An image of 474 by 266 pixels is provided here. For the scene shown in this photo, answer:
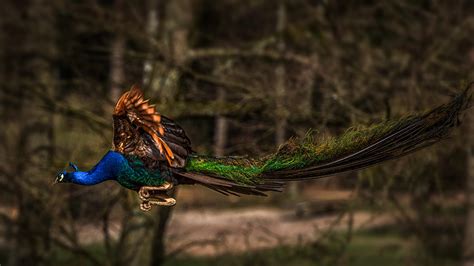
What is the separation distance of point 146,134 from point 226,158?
31cm

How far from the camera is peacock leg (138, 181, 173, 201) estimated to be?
106 inches

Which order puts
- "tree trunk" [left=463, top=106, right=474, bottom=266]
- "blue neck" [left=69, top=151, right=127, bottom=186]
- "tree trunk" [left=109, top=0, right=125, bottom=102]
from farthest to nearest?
"tree trunk" [left=109, top=0, right=125, bottom=102]
"tree trunk" [left=463, top=106, right=474, bottom=266]
"blue neck" [left=69, top=151, right=127, bottom=186]

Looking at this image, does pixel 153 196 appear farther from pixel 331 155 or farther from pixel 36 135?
pixel 36 135

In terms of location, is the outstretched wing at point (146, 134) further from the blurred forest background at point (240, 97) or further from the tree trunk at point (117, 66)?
the tree trunk at point (117, 66)

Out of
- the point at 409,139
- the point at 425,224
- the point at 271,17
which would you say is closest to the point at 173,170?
the point at 409,139

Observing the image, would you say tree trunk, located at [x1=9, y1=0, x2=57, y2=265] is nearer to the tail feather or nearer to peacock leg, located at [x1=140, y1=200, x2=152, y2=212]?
the tail feather

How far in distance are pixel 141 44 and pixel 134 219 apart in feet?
6.51

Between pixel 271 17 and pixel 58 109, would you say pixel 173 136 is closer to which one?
pixel 58 109

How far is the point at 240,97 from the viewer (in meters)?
9.48

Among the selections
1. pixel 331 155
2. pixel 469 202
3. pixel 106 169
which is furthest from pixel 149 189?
pixel 469 202

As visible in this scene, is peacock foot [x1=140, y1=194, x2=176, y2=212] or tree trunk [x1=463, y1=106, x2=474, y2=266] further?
tree trunk [x1=463, y1=106, x2=474, y2=266]

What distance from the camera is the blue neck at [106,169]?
2760 millimetres

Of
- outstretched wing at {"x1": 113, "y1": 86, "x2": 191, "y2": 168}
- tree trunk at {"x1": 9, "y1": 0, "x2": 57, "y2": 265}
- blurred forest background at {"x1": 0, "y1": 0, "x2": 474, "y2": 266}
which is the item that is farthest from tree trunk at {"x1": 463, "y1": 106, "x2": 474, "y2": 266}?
outstretched wing at {"x1": 113, "y1": 86, "x2": 191, "y2": 168}

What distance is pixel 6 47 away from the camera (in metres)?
15.5
